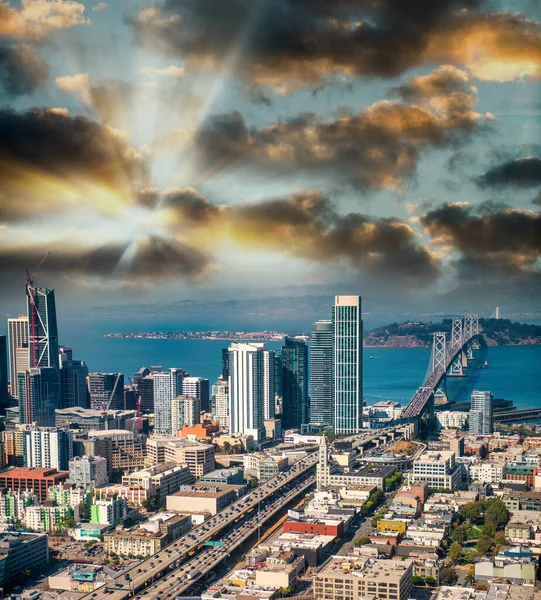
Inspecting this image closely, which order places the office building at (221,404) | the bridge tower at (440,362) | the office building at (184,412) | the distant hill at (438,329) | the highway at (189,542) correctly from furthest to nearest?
1. the bridge tower at (440,362)
2. the distant hill at (438,329)
3. the office building at (221,404)
4. the office building at (184,412)
5. the highway at (189,542)

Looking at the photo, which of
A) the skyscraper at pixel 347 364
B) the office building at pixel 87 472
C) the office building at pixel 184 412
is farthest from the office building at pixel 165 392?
the office building at pixel 87 472

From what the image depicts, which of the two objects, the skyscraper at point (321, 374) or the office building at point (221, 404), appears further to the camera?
the skyscraper at point (321, 374)

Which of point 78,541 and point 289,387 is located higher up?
point 289,387

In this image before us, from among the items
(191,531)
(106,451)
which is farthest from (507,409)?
(191,531)

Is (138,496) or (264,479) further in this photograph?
(264,479)

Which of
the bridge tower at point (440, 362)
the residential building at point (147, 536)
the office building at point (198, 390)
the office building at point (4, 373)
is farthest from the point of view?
the bridge tower at point (440, 362)

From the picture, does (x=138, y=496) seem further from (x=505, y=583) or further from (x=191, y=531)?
(x=505, y=583)

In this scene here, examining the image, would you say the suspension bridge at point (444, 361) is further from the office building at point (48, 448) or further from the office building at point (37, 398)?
the office building at point (48, 448)
